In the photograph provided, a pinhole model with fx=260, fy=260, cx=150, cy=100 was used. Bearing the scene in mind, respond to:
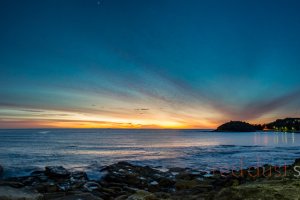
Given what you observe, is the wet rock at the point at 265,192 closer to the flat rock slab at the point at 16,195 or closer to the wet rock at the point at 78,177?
the flat rock slab at the point at 16,195

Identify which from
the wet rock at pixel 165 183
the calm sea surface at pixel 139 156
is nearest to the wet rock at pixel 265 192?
the wet rock at pixel 165 183

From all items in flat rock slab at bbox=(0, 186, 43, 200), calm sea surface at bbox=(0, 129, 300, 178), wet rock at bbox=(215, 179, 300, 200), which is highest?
wet rock at bbox=(215, 179, 300, 200)

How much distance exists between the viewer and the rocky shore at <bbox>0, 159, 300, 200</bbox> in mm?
5715

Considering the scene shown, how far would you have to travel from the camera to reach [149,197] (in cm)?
765

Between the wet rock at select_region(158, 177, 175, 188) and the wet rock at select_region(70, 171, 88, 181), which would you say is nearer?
the wet rock at select_region(158, 177, 175, 188)

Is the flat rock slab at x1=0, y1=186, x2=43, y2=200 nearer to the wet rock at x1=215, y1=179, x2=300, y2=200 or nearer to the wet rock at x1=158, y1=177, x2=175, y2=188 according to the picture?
the wet rock at x1=215, y1=179, x2=300, y2=200

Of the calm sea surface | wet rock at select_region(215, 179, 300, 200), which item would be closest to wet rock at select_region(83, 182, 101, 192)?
the calm sea surface

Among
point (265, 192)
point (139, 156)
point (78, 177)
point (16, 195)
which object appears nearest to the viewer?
point (265, 192)

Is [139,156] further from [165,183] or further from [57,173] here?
[165,183]

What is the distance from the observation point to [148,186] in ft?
68.6

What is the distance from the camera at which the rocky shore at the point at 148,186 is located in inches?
225

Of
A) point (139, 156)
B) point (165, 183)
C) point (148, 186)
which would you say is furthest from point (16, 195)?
point (139, 156)


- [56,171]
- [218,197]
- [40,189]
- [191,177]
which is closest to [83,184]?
[40,189]

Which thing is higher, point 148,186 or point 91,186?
point 91,186
